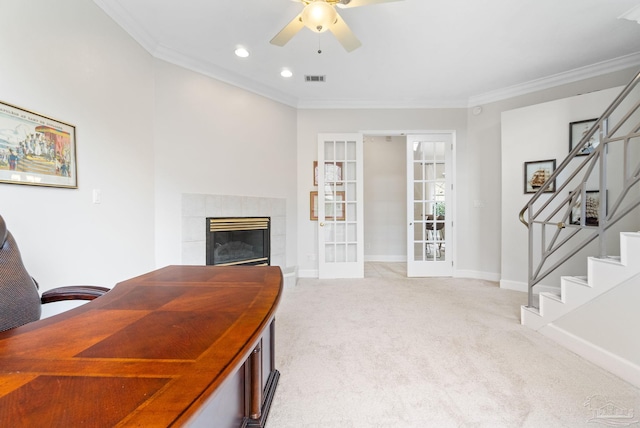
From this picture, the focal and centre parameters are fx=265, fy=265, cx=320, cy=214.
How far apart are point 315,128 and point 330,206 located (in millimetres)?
1279

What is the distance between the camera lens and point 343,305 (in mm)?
3053

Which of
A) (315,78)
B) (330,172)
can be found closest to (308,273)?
(330,172)

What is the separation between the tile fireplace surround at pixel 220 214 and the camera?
303 centimetres

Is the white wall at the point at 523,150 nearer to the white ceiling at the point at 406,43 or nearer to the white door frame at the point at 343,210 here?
the white ceiling at the point at 406,43

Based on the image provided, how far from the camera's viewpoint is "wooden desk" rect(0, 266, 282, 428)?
1.60 feet

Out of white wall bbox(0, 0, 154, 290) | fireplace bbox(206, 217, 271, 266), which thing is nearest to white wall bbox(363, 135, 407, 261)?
fireplace bbox(206, 217, 271, 266)

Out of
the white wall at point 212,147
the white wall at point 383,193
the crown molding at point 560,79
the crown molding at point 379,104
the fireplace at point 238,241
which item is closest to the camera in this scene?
the white wall at point 212,147

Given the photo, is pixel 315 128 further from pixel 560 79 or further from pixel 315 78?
pixel 560 79

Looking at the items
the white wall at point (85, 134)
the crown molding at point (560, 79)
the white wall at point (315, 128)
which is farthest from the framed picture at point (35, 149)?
the crown molding at point (560, 79)

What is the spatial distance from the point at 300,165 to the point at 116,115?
8.04 feet

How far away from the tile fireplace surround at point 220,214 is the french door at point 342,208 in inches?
24.9

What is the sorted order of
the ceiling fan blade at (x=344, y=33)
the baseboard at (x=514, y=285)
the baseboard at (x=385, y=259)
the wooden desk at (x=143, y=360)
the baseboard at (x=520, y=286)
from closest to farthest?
the wooden desk at (x=143, y=360) < the ceiling fan blade at (x=344, y=33) < the baseboard at (x=520, y=286) < the baseboard at (x=514, y=285) < the baseboard at (x=385, y=259)

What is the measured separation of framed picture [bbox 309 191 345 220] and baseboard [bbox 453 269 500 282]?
6.66ft

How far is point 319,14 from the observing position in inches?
68.8
